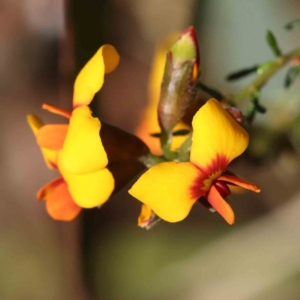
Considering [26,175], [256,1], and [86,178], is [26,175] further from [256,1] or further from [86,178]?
[86,178]

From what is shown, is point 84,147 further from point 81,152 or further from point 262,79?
point 262,79

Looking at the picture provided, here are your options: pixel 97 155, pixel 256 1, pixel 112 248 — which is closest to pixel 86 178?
pixel 97 155

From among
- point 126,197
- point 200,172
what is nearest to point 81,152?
point 200,172

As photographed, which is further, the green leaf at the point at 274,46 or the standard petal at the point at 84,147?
the green leaf at the point at 274,46

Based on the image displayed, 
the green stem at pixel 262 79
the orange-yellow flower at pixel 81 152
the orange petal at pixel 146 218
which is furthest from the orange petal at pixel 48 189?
the green stem at pixel 262 79

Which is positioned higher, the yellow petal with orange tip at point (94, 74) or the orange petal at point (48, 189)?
the yellow petal with orange tip at point (94, 74)

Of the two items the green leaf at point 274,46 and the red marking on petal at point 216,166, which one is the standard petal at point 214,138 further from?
the green leaf at point 274,46

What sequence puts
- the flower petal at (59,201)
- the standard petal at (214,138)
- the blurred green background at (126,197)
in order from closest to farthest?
the standard petal at (214,138) < the flower petal at (59,201) < the blurred green background at (126,197)
